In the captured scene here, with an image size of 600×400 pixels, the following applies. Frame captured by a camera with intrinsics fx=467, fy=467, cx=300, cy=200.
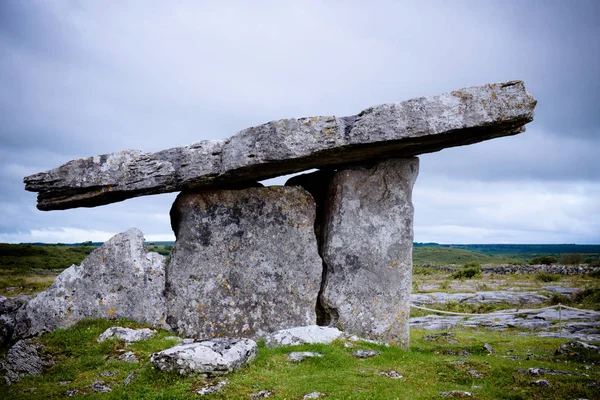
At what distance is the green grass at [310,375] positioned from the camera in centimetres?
738

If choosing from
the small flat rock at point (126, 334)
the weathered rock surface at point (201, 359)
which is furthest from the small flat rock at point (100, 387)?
the small flat rock at point (126, 334)

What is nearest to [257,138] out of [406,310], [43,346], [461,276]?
[406,310]

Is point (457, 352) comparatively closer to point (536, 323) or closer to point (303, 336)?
point (303, 336)

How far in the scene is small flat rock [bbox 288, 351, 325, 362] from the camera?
887 cm

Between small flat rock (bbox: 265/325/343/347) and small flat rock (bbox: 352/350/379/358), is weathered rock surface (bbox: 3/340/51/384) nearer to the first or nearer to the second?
small flat rock (bbox: 265/325/343/347)

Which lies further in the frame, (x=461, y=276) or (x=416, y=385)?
(x=461, y=276)

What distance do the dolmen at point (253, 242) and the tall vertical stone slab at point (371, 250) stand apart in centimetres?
3

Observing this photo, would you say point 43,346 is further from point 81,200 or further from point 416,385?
point 416,385

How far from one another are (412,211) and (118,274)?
8038mm

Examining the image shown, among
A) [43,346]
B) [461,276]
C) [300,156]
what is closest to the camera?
[43,346]

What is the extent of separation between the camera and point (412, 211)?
12.8m

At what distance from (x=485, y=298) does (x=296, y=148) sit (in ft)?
53.8

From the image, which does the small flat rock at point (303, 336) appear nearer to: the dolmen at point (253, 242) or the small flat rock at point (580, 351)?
the dolmen at point (253, 242)

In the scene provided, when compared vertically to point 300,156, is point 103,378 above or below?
below
